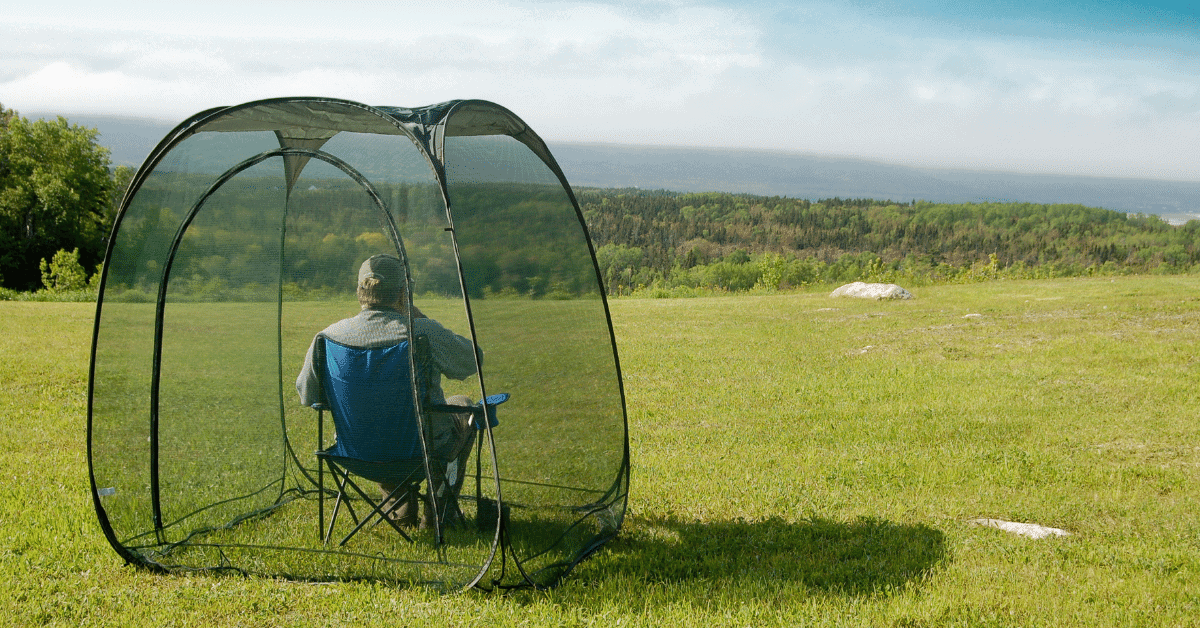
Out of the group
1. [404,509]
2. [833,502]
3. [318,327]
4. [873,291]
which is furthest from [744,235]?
[404,509]

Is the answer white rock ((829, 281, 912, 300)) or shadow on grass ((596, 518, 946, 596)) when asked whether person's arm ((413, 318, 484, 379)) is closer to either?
shadow on grass ((596, 518, 946, 596))

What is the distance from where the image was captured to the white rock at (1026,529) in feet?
15.1

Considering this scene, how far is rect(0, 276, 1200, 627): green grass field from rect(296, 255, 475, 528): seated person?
614mm

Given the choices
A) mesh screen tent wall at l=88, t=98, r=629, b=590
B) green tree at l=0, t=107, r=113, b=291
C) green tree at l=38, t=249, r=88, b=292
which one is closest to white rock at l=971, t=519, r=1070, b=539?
mesh screen tent wall at l=88, t=98, r=629, b=590

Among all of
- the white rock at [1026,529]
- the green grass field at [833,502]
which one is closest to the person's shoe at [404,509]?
the green grass field at [833,502]

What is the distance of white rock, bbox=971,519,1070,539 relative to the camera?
461 cm

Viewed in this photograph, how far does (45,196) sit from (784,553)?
162ft

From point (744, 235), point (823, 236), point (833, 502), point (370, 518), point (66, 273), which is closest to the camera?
point (370, 518)

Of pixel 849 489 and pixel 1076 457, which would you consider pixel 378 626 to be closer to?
pixel 849 489

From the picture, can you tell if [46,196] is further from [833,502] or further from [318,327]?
[833,502]

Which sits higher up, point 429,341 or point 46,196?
point 429,341

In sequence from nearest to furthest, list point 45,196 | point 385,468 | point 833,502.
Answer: point 385,468 → point 833,502 → point 45,196

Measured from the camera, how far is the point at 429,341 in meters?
3.76

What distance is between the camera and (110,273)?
410 cm
